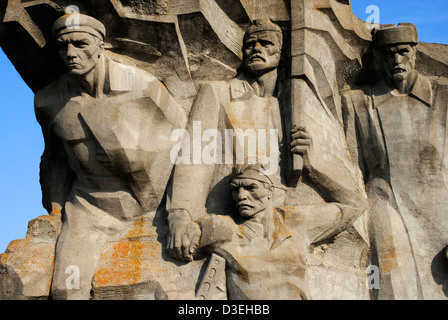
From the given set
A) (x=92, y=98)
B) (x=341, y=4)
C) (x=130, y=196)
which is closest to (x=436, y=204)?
(x=341, y=4)

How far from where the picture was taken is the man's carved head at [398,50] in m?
9.05

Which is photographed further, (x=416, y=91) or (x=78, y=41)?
(x=416, y=91)

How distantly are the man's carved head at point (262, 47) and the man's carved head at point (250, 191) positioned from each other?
1289 millimetres

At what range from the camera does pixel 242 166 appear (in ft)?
26.5

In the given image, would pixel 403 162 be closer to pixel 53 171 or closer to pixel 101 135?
pixel 101 135

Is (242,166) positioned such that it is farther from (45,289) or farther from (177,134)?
(45,289)

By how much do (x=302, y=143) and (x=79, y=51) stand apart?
2344mm

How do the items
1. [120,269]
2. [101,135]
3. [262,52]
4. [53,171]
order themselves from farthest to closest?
1. [53,171]
2. [262,52]
3. [101,135]
4. [120,269]

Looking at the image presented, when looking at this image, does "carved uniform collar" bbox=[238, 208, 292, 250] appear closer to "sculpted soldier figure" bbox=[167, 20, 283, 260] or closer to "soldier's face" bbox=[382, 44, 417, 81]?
"sculpted soldier figure" bbox=[167, 20, 283, 260]

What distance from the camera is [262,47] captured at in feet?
29.0

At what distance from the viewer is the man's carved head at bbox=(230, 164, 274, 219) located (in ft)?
26.0

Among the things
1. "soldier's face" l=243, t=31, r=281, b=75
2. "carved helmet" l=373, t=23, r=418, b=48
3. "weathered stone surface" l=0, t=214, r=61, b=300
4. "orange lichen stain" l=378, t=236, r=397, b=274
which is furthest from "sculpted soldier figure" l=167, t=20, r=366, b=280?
"weathered stone surface" l=0, t=214, r=61, b=300

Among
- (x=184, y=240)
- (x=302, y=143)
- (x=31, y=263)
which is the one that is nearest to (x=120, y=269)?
(x=184, y=240)

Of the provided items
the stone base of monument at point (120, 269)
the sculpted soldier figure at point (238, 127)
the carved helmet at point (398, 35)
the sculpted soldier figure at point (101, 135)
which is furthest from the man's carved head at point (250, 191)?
the carved helmet at point (398, 35)
